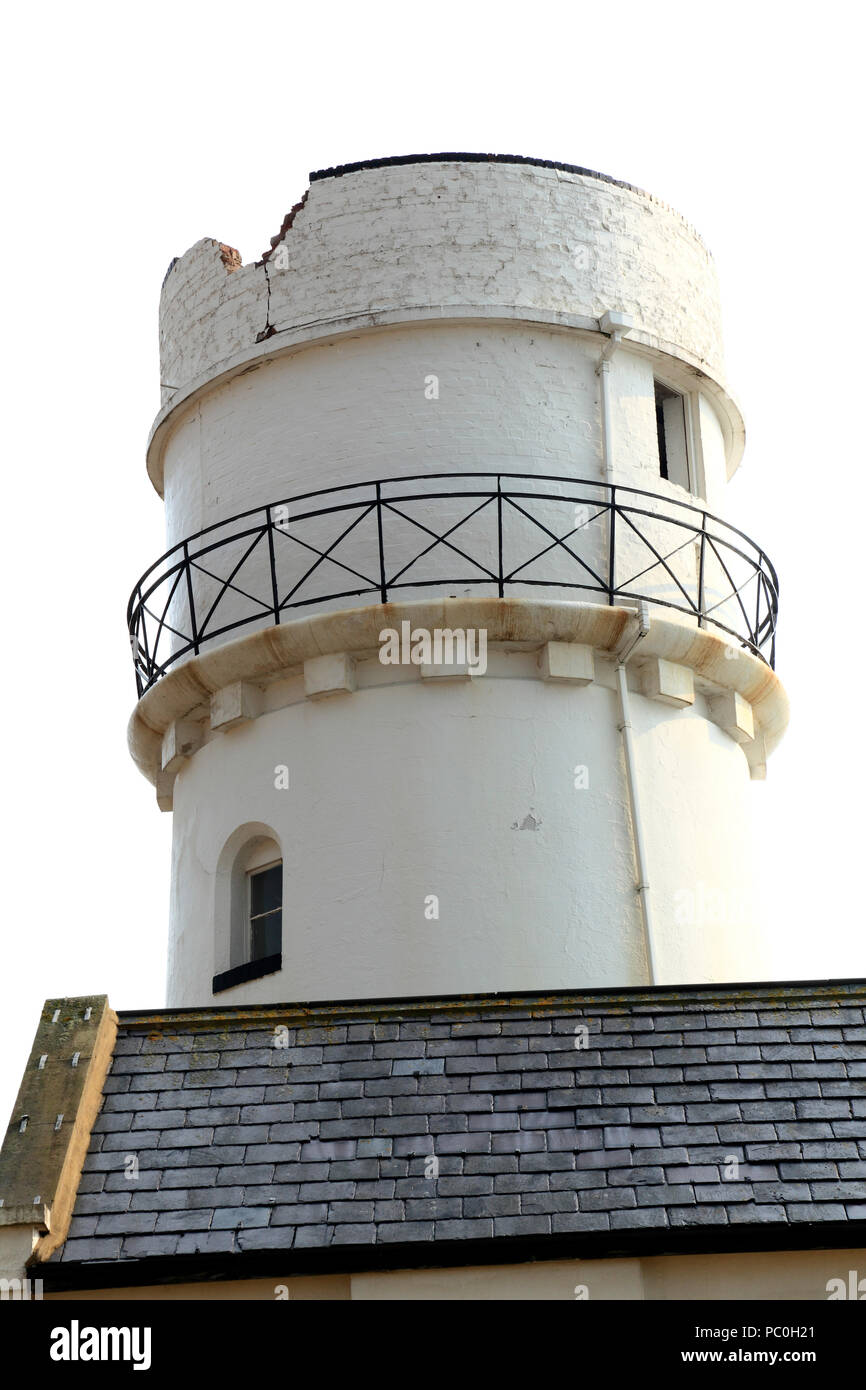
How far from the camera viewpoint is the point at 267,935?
2116 cm

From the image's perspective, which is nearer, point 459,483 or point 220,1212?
point 220,1212

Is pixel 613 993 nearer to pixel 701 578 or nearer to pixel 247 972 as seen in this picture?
pixel 247 972

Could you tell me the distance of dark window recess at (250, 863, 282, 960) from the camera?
21.0 metres

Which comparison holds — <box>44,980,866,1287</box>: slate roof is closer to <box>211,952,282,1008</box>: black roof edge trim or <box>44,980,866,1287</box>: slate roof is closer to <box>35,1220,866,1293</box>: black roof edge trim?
<box>35,1220,866,1293</box>: black roof edge trim

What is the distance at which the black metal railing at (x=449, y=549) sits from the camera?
21.3m

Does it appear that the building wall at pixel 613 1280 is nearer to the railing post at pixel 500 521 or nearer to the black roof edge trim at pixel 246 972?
the black roof edge trim at pixel 246 972

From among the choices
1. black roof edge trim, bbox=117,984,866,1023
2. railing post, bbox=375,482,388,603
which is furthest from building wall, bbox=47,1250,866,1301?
railing post, bbox=375,482,388,603

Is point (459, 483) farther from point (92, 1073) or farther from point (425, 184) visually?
point (92, 1073)

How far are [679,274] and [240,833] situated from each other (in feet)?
26.6

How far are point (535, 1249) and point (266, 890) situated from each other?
8.14 m

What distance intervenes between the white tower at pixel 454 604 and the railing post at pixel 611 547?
5cm

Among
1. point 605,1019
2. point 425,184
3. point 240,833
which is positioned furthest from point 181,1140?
point 425,184

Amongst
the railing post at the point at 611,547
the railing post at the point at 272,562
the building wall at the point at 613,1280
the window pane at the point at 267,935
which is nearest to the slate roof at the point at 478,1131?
the building wall at the point at 613,1280

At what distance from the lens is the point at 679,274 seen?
23.8m
